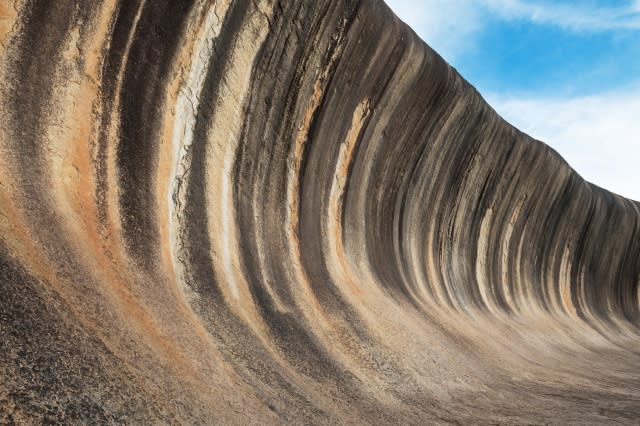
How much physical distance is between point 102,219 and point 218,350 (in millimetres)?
978

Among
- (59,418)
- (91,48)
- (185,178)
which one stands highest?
(91,48)

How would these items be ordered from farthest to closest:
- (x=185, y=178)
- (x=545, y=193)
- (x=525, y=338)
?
(x=545, y=193) < (x=525, y=338) < (x=185, y=178)

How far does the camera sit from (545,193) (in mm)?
Answer: 10516

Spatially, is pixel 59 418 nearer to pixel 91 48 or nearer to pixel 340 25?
pixel 91 48

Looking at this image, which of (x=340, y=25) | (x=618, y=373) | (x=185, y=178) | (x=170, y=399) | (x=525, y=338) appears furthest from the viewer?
(x=525, y=338)

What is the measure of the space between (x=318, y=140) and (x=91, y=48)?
2.37 metres

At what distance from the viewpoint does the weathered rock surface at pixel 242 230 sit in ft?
8.45

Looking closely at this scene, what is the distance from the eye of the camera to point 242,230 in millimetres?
4188

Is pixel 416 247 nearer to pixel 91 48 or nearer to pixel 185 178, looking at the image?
pixel 185 178

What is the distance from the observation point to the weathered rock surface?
8.45 feet

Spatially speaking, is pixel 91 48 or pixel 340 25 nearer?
pixel 91 48

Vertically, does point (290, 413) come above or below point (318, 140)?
below

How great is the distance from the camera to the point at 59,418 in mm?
1989

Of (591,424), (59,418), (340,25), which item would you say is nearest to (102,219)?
(59,418)
